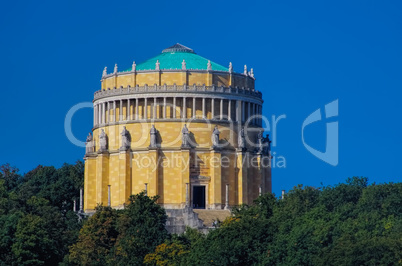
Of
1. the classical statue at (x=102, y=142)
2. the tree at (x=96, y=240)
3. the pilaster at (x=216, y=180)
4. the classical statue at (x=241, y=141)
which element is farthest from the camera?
the classical statue at (x=102, y=142)

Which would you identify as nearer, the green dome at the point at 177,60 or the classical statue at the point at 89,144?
the green dome at the point at 177,60

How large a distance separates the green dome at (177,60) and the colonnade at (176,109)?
328 cm

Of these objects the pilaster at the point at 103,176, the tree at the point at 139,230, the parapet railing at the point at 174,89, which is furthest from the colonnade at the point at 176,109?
the tree at the point at 139,230

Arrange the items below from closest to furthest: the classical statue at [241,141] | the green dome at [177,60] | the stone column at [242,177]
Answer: the stone column at [242,177] → the classical statue at [241,141] → the green dome at [177,60]

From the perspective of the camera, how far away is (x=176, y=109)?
5148 inches

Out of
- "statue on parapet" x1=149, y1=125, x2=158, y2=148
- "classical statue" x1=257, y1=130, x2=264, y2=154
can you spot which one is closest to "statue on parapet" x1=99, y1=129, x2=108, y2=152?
"statue on parapet" x1=149, y1=125, x2=158, y2=148

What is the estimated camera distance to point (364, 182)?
133875 millimetres

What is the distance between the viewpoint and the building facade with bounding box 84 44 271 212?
12988 cm

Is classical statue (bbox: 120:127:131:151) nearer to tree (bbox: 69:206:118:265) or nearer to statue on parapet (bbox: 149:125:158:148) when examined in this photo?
statue on parapet (bbox: 149:125:158:148)

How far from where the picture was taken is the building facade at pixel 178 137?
130 metres

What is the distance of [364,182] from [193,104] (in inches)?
667

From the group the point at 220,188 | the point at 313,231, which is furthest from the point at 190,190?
the point at 313,231

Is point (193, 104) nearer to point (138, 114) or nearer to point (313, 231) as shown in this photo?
point (138, 114)

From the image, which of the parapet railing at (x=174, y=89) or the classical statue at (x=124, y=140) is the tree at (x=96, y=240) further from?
the parapet railing at (x=174, y=89)
